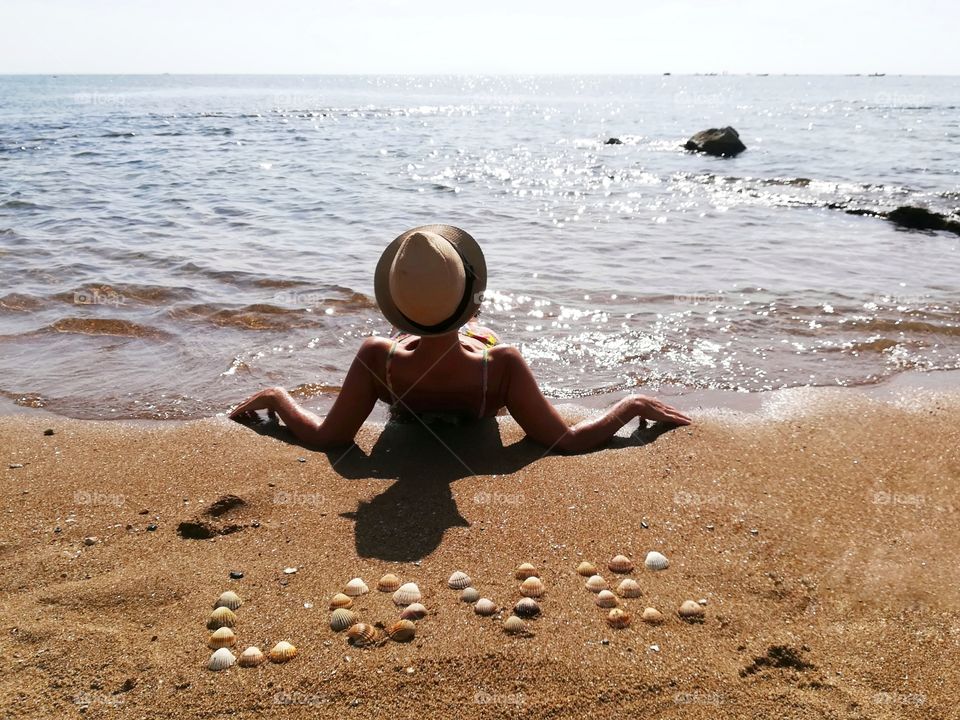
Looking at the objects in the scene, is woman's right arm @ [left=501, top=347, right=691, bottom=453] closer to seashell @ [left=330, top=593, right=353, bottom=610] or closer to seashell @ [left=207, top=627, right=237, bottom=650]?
seashell @ [left=330, top=593, right=353, bottom=610]

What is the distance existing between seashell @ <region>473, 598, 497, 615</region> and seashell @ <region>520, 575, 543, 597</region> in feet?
0.48

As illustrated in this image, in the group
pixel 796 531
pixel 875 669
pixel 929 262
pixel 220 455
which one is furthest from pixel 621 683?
pixel 929 262

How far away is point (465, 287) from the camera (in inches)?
157

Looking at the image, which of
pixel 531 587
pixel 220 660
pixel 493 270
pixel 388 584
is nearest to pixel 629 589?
pixel 531 587

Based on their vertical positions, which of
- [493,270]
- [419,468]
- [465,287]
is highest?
[465,287]

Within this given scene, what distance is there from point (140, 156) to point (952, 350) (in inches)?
836

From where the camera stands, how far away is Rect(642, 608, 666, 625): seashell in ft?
9.38

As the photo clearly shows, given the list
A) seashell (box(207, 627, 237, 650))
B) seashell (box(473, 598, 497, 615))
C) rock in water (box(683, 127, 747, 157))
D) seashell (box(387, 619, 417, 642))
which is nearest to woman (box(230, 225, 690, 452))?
seashell (box(473, 598, 497, 615))

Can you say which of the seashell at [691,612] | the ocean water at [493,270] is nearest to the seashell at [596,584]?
the seashell at [691,612]

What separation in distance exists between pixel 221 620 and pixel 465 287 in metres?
1.97

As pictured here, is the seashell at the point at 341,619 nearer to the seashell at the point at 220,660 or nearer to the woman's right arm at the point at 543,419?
the seashell at the point at 220,660

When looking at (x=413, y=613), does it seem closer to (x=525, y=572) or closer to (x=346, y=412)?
(x=525, y=572)

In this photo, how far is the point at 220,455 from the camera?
4.36 meters

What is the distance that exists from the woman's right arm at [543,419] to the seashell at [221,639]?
7.10 ft
